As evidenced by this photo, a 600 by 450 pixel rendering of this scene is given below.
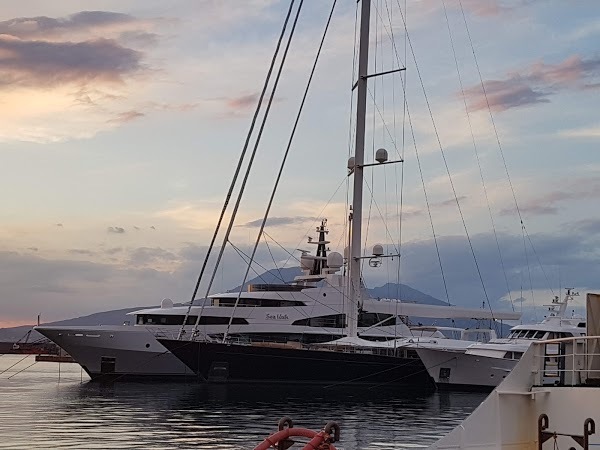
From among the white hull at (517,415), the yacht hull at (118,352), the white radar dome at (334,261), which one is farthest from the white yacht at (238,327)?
the white hull at (517,415)

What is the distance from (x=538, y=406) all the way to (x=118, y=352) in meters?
39.5

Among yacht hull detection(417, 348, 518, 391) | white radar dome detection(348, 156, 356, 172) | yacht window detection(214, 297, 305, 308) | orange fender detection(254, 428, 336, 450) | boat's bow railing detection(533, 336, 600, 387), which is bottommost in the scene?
yacht hull detection(417, 348, 518, 391)

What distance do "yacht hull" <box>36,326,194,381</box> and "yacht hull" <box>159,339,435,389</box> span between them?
Result: 8512mm

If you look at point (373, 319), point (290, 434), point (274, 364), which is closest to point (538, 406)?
point (290, 434)

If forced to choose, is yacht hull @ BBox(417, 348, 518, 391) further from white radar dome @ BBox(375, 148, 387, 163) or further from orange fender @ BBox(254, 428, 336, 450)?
orange fender @ BBox(254, 428, 336, 450)

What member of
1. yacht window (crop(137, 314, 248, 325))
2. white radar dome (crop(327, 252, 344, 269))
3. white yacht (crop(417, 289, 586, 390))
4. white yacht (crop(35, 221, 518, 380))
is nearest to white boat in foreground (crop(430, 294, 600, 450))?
white yacht (crop(417, 289, 586, 390))

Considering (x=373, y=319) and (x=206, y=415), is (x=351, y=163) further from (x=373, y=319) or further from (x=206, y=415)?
(x=206, y=415)

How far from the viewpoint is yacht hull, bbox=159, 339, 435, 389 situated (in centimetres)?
4394

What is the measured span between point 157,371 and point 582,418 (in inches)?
1608

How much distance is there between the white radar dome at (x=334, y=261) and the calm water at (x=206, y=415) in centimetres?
1386

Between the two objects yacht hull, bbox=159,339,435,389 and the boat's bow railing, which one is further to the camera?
yacht hull, bbox=159,339,435,389

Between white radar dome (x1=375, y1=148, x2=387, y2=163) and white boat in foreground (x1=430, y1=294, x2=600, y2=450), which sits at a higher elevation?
white radar dome (x1=375, y1=148, x2=387, y2=163)

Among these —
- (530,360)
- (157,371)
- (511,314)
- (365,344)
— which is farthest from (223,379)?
(530,360)

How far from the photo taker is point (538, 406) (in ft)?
53.3
